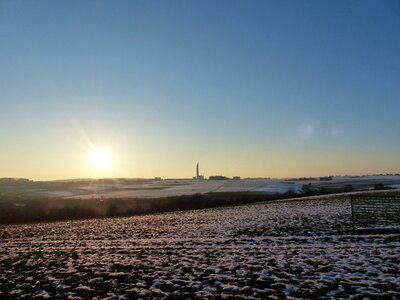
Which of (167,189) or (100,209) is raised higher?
(167,189)

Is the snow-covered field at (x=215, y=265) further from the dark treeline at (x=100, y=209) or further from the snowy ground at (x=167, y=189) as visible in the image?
the snowy ground at (x=167, y=189)

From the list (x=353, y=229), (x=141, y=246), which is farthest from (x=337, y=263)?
(x=141, y=246)

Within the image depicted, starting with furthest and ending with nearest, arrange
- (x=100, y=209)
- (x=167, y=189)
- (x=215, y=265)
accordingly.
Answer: (x=167, y=189) → (x=100, y=209) → (x=215, y=265)

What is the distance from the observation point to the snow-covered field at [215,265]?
43.1ft

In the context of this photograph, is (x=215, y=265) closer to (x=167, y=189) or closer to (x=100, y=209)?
(x=100, y=209)

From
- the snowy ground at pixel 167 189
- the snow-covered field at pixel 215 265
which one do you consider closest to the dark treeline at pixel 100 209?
the snowy ground at pixel 167 189

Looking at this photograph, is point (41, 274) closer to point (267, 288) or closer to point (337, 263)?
point (267, 288)

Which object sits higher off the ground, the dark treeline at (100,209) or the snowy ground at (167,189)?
the snowy ground at (167,189)

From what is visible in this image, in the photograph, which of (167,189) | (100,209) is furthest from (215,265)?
(167,189)

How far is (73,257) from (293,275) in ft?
44.2

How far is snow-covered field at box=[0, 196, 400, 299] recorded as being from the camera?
13.1 metres

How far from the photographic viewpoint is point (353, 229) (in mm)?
25641

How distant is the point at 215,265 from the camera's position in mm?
17078

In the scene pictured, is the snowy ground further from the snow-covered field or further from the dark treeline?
the snow-covered field
